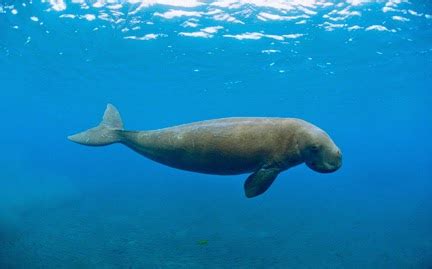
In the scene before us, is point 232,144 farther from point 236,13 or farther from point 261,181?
point 236,13

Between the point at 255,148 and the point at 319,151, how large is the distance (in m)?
0.95

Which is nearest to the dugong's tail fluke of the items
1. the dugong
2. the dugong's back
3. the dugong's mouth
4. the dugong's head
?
the dugong's back

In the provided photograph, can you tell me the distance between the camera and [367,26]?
20562mm

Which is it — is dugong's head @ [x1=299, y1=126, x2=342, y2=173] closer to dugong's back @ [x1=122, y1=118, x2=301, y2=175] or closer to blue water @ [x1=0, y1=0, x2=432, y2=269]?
dugong's back @ [x1=122, y1=118, x2=301, y2=175]

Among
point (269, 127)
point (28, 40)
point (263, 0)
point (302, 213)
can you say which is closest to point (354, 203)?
point (302, 213)

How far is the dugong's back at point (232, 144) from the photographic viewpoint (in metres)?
5.19

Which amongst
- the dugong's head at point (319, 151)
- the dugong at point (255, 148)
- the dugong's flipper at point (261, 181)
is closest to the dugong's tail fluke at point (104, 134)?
the dugong at point (255, 148)

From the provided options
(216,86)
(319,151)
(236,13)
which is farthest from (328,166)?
(216,86)

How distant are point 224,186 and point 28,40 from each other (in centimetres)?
1985

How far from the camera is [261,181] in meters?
5.20

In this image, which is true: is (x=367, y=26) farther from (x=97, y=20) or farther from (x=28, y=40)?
(x=28, y=40)

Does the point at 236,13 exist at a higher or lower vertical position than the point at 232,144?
higher

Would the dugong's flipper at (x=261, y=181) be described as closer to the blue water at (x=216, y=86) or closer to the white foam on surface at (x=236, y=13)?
the blue water at (x=216, y=86)

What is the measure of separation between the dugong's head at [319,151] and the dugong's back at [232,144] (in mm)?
205
